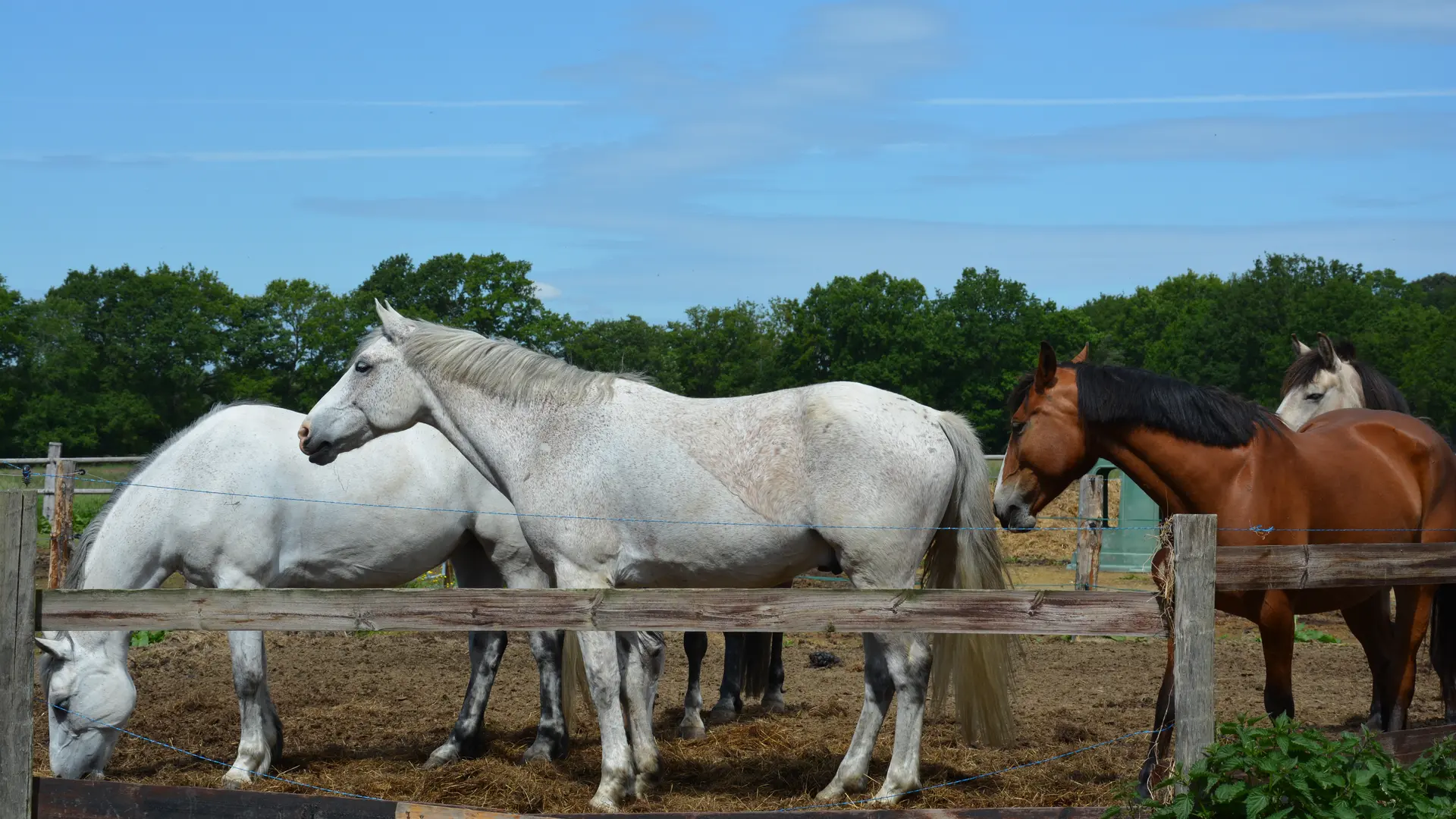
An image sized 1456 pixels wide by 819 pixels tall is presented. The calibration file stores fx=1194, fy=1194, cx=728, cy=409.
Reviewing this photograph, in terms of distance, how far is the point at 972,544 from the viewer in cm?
558

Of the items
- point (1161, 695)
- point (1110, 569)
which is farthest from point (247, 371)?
point (1161, 695)

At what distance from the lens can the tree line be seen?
154 ft

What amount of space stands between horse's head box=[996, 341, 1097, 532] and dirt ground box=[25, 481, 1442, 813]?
4.03ft

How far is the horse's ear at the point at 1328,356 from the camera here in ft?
26.3

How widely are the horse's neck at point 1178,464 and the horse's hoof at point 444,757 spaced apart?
381 centimetres

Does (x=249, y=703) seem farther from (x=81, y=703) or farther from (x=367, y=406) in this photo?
(x=367, y=406)

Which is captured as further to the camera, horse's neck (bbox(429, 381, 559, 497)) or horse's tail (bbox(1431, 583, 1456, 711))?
horse's tail (bbox(1431, 583, 1456, 711))

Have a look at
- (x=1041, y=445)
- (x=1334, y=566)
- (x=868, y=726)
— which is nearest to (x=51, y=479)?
(x=868, y=726)

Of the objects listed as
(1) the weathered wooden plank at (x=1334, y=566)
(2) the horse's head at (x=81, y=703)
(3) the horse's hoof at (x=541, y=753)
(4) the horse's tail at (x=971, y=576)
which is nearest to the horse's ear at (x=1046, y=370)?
(4) the horse's tail at (x=971, y=576)

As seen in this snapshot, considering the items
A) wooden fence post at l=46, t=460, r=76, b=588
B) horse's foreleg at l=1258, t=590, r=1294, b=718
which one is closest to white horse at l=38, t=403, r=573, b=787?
horse's foreleg at l=1258, t=590, r=1294, b=718

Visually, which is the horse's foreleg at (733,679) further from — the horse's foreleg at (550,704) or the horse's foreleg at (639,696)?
the horse's foreleg at (639,696)

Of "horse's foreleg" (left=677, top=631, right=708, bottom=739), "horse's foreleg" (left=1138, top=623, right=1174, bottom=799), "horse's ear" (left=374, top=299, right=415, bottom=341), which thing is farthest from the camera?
"horse's foreleg" (left=677, top=631, right=708, bottom=739)

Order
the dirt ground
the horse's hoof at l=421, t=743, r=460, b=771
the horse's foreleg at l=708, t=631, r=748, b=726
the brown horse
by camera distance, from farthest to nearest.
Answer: the horse's foreleg at l=708, t=631, r=748, b=726
the horse's hoof at l=421, t=743, r=460, b=771
the dirt ground
the brown horse

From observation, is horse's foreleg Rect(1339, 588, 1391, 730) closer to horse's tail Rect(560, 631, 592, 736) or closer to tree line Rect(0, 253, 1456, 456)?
horse's tail Rect(560, 631, 592, 736)
